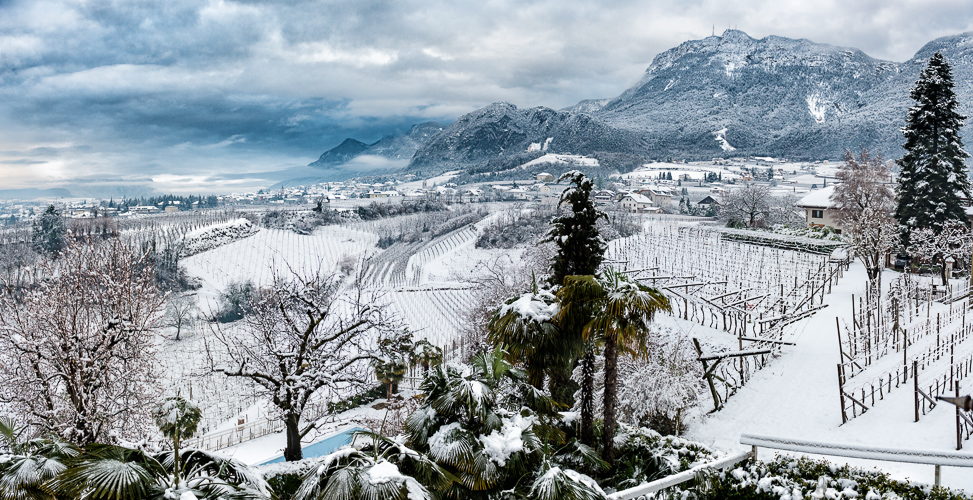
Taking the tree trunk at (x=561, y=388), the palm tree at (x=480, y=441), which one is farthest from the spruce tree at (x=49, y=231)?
the palm tree at (x=480, y=441)

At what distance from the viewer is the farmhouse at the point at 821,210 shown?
39469 millimetres

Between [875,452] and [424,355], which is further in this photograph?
[424,355]

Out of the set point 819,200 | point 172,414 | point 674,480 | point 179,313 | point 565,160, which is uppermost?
point 565,160

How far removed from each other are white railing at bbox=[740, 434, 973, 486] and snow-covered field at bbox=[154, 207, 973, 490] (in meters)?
0.64

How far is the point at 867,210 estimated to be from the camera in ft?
84.4

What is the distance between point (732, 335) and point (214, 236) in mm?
85721

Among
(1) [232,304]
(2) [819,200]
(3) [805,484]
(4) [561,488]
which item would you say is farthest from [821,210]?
(1) [232,304]

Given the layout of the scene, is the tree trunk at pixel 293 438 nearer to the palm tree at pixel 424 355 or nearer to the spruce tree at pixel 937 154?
the palm tree at pixel 424 355

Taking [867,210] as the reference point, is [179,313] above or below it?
below

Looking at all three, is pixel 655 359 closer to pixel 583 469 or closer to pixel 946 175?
pixel 583 469

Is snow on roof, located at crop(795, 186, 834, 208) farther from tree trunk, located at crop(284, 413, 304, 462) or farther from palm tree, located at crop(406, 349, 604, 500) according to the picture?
palm tree, located at crop(406, 349, 604, 500)

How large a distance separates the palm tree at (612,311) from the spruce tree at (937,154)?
83.1 ft

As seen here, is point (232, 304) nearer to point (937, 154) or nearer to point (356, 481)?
point (937, 154)

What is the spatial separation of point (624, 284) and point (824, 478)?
3206 millimetres
